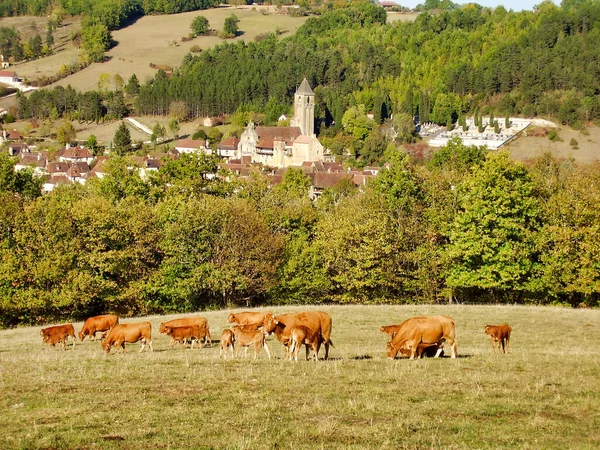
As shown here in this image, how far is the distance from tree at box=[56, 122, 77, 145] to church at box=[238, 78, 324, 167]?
39929 millimetres

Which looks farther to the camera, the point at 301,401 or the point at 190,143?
the point at 190,143

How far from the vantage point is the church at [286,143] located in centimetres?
14900

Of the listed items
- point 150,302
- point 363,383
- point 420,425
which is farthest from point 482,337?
point 150,302

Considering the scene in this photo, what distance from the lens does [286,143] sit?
6142 inches

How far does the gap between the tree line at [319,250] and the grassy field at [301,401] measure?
2346 cm

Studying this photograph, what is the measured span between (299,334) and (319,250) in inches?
1257

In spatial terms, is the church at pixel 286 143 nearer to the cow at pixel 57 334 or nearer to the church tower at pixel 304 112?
the church tower at pixel 304 112

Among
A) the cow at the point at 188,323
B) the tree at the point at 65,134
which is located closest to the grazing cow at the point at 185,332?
the cow at the point at 188,323

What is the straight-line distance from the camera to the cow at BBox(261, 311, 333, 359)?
67.6 feet

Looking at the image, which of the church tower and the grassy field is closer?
the grassy field

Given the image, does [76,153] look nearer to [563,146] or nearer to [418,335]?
[563,146]

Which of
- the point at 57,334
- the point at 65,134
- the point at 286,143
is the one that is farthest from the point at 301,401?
the point at 65,134

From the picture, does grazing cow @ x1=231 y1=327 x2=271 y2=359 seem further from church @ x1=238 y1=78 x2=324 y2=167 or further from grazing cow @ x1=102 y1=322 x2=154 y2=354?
church @ x1=238 y1=78 x2=324 y2=167

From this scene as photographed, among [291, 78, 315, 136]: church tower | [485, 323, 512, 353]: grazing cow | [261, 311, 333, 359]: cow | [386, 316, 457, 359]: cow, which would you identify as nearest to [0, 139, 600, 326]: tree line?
[485, 323, 512, 353]: grazing cow
